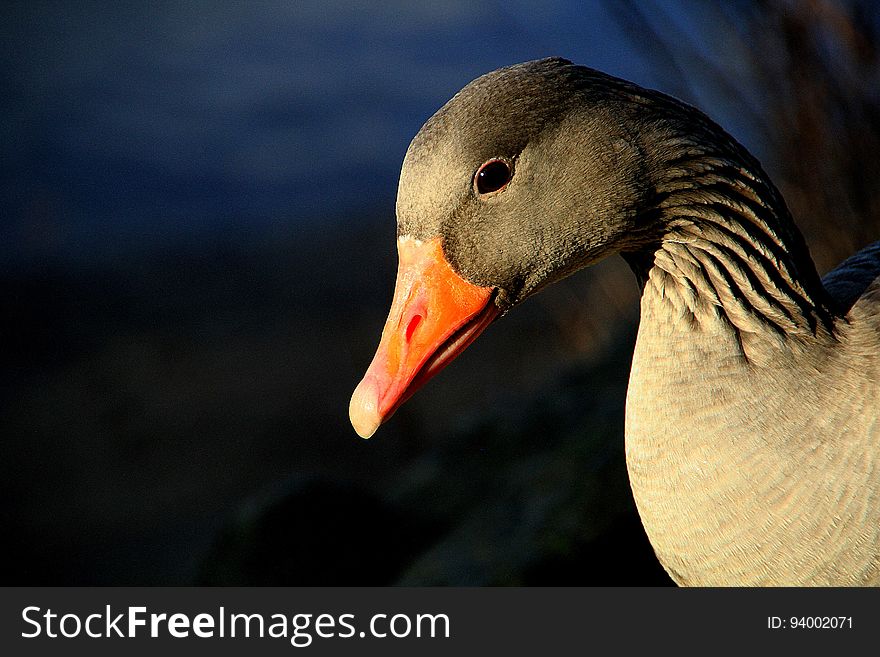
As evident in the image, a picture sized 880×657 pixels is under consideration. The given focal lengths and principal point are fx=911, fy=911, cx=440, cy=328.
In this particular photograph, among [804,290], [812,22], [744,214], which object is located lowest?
[804,290]

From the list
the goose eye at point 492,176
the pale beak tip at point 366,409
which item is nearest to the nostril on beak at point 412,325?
the pale beak tip at point 366,409

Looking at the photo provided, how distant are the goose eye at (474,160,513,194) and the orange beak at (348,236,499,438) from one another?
18cm

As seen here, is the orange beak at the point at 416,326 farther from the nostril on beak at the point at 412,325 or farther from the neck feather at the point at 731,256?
the neck feather at the point at 731,256

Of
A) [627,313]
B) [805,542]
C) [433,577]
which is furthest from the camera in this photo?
[627,313]

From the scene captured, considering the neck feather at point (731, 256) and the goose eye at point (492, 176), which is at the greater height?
the goose eye at point (492, 176)

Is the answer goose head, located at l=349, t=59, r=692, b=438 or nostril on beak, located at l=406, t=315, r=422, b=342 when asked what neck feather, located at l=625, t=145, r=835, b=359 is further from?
nostril on beak, located at l=406, t=315, r=422, b=342

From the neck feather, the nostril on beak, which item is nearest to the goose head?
Answer: the nostril on beak

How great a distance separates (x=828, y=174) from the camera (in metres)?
5.21

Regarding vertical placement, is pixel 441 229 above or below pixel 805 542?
above

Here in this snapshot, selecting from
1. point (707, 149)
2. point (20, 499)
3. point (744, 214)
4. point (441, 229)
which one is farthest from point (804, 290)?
point (20, 499)

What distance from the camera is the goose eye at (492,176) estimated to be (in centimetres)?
234

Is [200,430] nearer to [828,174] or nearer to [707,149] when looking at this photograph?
[828,174]

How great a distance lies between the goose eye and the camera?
2340 mm

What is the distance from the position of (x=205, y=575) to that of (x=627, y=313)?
3428 millimetres
